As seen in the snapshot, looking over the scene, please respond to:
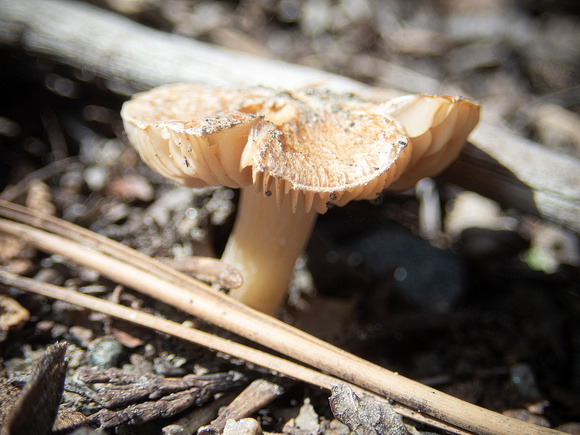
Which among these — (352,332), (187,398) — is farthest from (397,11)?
(187,398)

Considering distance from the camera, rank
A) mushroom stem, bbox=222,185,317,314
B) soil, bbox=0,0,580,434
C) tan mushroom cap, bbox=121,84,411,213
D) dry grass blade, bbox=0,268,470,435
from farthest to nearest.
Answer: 1. mushroom stem, bbox=222,185,317,314
2. soil, bbox=0,0,580,434
3. dry grass blade, bbox=0,268,470,435
4. tan mushroom cap, bbox=121,84,411,213

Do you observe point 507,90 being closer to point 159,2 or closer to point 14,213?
point 159,2

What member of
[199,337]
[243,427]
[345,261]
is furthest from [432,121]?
[243,427]

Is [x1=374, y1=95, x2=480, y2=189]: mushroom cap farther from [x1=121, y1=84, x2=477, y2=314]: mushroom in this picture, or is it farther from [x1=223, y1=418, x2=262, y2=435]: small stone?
[x1=223, y1=418, x2=262, y2=435]: small stone

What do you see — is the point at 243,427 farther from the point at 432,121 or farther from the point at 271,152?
the point at 432,121

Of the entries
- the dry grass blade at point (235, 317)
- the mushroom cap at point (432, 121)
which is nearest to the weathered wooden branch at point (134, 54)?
the mushroom cap at point (432, 121)

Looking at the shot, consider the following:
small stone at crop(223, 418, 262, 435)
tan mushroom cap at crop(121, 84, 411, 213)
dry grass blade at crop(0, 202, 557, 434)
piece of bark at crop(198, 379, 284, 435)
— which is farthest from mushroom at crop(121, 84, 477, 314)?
small stone at crop(223, 418, 262, 435)

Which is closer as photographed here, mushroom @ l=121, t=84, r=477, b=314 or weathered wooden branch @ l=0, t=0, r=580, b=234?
mushroom @ l=121, t=84, r=477, b=314
